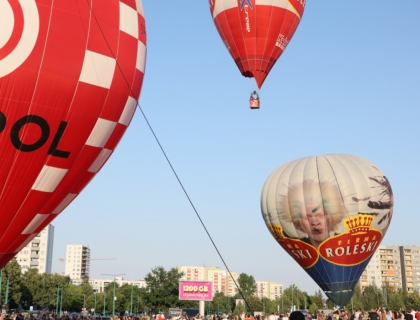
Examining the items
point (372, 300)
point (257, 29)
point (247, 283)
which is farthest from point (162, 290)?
point (247, 283)

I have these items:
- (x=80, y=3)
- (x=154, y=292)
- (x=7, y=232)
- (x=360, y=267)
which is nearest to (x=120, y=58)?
(x=80, y=3)

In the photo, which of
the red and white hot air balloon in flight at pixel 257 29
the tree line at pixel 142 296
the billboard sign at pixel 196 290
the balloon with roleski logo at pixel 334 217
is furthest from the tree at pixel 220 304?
the red and white hot air balloon in flight at pixel 257 29

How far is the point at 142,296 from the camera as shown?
277ft

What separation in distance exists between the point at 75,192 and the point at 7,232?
6.99 feet

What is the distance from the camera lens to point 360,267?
99.9 feet

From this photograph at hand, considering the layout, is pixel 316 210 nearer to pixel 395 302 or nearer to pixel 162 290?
pixel 162 290

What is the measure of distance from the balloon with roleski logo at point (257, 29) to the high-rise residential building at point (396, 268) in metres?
126

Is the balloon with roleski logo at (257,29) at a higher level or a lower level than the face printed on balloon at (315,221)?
higher

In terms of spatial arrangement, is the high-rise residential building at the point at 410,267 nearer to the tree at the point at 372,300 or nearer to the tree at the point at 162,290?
the tree at the point at 372,300

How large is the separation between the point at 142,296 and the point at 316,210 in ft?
194

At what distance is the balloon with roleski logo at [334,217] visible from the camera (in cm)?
2952

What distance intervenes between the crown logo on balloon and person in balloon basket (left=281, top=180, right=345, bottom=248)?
48 cm

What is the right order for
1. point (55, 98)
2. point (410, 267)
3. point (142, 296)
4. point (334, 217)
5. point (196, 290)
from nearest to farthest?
point (55, 98), point (334, 217), point (196, 290), point (142, 296), point (410, 267)

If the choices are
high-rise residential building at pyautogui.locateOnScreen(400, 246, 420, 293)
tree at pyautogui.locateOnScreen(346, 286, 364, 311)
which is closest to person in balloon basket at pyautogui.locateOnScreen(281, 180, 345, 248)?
tree at pyautogui.locateOnScreen(346, 286, 364, 311)
